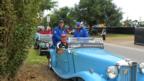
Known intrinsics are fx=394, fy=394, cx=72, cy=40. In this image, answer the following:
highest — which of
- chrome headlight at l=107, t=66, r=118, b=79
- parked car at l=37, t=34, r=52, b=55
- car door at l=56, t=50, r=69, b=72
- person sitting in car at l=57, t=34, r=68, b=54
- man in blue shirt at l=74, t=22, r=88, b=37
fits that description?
man in blue shirt at l=74, t=22, r=88, b=37

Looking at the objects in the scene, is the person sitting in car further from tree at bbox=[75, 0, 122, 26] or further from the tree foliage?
tree at bbox=[75, 0, 122, 26]

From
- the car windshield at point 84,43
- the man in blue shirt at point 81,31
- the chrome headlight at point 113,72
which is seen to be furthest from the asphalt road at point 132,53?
the chrome headlight at point 113,72

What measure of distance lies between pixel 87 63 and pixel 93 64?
0.35 m

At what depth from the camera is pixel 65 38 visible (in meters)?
12.0

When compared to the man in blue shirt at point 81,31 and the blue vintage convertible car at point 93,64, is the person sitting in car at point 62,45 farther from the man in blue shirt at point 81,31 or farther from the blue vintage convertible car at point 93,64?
the man in blue shirt at point 81,31

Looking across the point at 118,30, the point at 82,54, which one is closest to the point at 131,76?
the point at 82,54

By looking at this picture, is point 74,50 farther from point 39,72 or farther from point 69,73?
point 39,72

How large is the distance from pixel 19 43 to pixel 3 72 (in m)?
0.95

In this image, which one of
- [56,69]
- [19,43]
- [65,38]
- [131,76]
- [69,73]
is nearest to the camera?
[131,76]

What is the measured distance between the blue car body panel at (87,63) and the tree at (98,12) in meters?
44.2

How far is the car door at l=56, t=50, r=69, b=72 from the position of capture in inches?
449

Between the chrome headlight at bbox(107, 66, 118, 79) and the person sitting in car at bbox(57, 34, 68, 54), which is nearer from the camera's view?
the chrome headlight at bbox(107, 66, 118, 79)

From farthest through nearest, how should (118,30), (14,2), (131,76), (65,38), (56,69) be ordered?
(118,30) < (56,69) < (65,38) < (14,2) < (131,76)

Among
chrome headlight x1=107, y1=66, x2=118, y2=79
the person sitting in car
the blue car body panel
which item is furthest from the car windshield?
chrome headlight x1=107, y1=66, x2=118, y2=79
